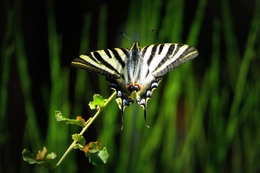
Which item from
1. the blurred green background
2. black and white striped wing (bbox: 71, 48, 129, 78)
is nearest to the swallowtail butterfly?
black and white striped wing (bbox: 71, 48, 129, 78)

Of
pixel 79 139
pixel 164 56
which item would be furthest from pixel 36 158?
pixel 164 56

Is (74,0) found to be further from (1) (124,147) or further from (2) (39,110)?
(1) (124,147)

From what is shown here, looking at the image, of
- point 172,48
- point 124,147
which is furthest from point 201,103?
point 172,48

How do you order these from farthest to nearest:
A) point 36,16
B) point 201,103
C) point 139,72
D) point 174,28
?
1. point 36,16
2. point 201,103
3. point 174,28
4. point 139,72

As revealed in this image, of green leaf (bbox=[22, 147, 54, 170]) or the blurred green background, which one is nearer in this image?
green leaf (bbox=[22, 147, 54, 170])

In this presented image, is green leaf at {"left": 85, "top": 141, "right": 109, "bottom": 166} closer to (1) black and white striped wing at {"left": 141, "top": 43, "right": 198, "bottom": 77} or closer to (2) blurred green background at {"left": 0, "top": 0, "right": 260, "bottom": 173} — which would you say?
(1) black and white striped wing at {"left": 141, "top": 43, "right": 198, "bottom": 77}

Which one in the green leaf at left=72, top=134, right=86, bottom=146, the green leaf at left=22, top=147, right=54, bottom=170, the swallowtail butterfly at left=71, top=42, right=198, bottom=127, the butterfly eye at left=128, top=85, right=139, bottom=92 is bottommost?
the green leaf at left=22, top=147, right=54, bottom=170

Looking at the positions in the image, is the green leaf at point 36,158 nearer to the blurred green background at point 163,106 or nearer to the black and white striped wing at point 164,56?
the black and white striped wing at point 164,56

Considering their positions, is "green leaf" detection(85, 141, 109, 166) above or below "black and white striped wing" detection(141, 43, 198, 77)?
below
